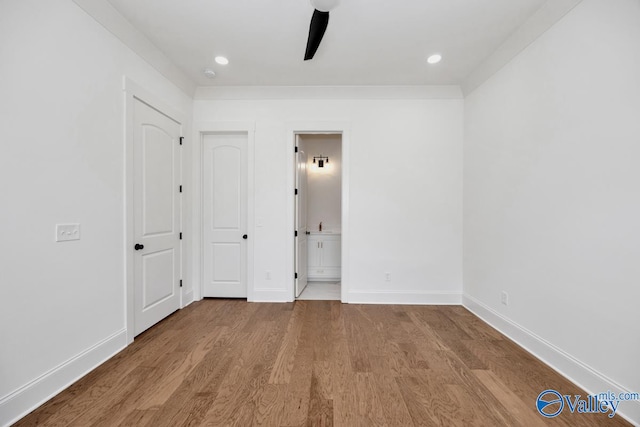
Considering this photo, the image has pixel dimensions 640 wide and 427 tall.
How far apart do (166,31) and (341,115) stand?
207cm

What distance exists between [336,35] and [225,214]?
2.49 meters

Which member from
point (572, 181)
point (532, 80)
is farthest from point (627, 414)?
point (532, 80)

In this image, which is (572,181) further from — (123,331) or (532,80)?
(123,331)

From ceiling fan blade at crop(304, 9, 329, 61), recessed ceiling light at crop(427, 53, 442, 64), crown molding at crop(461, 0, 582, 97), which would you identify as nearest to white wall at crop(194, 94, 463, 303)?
crown molding at crop(461, 0, 582, 97)

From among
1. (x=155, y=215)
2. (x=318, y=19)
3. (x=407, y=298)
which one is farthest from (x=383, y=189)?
(x=155, y=215)

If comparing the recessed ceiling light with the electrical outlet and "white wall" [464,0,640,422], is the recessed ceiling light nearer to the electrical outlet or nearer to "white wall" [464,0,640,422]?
"white wall" [464,0,640,422]

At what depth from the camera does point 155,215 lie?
Result: 2.88 metres

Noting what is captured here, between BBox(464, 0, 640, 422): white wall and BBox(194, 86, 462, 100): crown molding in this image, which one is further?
BBox(194, 86, 462, 100): crown molding

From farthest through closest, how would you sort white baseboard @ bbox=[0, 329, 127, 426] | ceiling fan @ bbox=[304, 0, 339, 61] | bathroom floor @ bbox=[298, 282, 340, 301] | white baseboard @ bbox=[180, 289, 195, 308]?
bathroom floor @ bbox=[298, 282, 340, 301] → white baseboard @ bbox=[180, 289, 195, 308] → ceiling fan @ bbox=[304, 0, 339, 61] → white baseboard @ bbox=[0, 329, 127, 426]

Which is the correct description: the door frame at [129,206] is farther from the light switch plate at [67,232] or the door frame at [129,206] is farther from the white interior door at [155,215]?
the light switch plate at [67,232]

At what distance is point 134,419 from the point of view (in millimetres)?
1592

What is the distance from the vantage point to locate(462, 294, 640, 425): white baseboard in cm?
162

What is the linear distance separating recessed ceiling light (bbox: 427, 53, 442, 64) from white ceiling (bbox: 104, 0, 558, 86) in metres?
0.05

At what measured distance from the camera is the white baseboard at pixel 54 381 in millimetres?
1546
